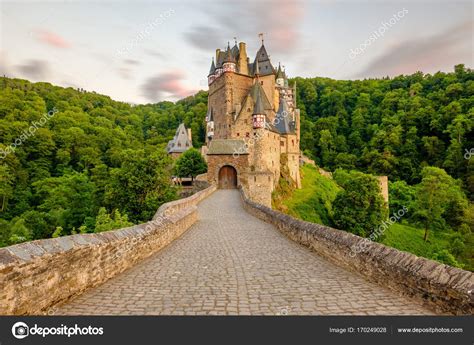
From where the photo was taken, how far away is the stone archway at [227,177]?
36316 millimetres

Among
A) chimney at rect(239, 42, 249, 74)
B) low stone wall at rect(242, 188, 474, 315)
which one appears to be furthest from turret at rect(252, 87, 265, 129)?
low stone wall at rect(242, 188, 474, 315)

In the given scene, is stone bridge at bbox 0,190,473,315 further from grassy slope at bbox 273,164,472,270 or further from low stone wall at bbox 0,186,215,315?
grassy slope at bbox 273,164,472,270

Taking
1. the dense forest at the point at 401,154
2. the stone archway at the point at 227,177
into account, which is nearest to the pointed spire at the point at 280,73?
the dense forest at the point at 401,154

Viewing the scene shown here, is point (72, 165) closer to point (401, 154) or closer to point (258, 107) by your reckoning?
point (258, 107)

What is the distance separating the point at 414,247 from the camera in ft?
119

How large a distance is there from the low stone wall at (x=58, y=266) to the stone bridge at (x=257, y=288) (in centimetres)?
3

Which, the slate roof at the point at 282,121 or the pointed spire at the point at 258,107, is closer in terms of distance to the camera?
the pointed spire at the point at 258,107

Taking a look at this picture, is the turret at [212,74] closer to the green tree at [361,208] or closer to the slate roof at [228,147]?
the slate roof at [228,147]

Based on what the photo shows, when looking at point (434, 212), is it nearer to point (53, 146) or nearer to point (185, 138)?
point (185, 138)

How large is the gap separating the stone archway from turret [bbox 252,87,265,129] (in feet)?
24.5

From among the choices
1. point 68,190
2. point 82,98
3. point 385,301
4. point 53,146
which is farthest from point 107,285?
point 82,98

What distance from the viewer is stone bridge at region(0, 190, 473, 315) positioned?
158 inches

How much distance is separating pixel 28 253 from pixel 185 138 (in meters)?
69.3

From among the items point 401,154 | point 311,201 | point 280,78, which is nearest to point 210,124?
point 280,78
